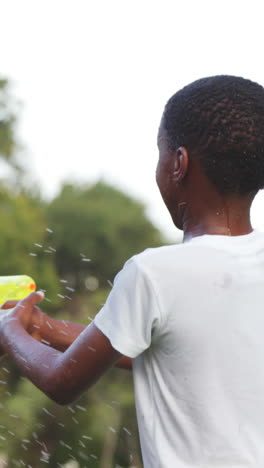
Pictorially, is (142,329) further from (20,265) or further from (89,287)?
(89,287)

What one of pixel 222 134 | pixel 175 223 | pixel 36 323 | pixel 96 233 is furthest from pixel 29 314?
pixel 96 233

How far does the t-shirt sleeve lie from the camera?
103 inches

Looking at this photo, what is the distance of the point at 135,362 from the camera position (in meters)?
2.77

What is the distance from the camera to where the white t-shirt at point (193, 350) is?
8.59 feet

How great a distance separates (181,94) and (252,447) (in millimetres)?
1028

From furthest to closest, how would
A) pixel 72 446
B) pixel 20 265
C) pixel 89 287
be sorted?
pixel 89 287 < pixel 72 446 < pixel 20 265

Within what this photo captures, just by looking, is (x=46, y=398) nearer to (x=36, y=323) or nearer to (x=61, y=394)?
(x=36, y=323)

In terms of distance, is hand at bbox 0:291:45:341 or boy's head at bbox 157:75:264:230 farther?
hand at bbox 0:291:45:341

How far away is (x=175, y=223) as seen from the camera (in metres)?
3.04

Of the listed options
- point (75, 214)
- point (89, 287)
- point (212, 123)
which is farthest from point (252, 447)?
point (75, 214)

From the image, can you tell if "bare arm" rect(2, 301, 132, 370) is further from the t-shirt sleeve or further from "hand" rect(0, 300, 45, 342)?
the t-shirt sleeve

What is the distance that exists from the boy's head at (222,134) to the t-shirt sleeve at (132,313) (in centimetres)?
39

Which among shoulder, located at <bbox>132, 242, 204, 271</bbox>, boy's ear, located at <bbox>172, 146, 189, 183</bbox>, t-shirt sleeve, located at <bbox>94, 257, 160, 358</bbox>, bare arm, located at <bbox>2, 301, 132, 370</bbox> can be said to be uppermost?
boy's ear, located at <bbox>172, 146, 189, 183</bbox>

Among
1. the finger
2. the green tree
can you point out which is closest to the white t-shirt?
the finger
